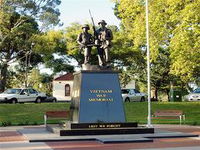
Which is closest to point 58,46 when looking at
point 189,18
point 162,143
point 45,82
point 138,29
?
point 45,82

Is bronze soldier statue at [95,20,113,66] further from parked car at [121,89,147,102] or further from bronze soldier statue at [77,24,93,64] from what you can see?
parked car at [121,89,147,102]

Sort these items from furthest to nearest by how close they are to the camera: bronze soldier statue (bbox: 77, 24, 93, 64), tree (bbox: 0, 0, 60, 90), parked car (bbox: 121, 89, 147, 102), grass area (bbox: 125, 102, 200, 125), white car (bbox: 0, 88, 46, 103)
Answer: tree (bbox: 0, 0, 60, 90)
parked car (bbox: 121, 89, 147, 102)
white car (bbox: 0, 88, 46, 103)
grass area (bbox: 125, 102, 200, 125)
bronze soldier statue (bbox: 77, 24, 93, 64)

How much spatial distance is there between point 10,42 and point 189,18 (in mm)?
30642

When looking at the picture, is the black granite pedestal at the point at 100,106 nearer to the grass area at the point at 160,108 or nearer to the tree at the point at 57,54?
the grass area at the point at 160,108

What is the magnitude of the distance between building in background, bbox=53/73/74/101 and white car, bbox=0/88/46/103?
23.1 m

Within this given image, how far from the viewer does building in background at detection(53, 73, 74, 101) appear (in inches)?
2473

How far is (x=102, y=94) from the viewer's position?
1764 centimetres

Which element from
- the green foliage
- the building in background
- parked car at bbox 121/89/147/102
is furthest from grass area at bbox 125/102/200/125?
the building in background

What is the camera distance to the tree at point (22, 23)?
46.9 m

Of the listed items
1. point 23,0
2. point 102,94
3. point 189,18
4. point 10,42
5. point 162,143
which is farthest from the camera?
point 10,42

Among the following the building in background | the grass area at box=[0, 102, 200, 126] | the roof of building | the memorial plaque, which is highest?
the roof of building

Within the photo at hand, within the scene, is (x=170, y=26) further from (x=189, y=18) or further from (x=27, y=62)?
(x=27, y=62)

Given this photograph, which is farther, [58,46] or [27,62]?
[27,62]

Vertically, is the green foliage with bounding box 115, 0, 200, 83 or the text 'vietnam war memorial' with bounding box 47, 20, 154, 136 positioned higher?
→ the green foliage with bounding box 115, 0, 200, 83
